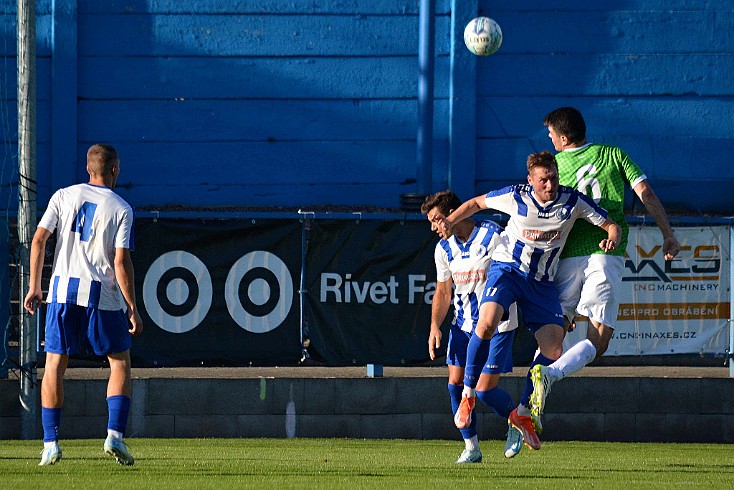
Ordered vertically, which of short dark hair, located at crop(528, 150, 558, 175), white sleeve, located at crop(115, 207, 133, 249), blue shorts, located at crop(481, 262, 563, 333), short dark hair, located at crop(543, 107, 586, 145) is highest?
short dark hair, located at crop(543, 107, 586, 145)

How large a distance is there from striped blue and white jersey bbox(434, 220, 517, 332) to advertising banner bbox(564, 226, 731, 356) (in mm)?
3016

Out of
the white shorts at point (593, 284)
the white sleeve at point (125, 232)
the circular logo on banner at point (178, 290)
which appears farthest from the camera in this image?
the circular logo on banner at point (178, 290)

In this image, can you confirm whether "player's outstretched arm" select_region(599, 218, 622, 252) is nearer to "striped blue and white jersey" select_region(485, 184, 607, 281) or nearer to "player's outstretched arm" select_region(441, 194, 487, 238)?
"striped blue and white jersey" select_region(485, 184, 607, 281)

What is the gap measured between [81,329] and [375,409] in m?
4.02

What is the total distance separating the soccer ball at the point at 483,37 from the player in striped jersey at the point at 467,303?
16.2 feet

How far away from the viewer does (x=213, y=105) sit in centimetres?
1555

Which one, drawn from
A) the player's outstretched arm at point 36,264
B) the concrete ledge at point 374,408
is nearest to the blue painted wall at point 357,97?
the concrete ledge at point 374,408

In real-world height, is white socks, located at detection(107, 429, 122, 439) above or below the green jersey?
below

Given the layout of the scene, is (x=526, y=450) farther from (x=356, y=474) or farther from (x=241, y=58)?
(x=241, y=58)

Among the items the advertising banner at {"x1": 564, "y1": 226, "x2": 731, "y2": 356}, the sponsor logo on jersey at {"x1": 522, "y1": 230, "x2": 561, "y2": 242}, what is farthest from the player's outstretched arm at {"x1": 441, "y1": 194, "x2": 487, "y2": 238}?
the advertising banner at {"x1": 564, "y1": 226, "x2": 731, "y2": 356}

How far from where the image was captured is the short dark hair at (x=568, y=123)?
840cm

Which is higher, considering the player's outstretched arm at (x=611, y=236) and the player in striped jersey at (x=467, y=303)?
the player's outstretched arm at (x=611, y=236)

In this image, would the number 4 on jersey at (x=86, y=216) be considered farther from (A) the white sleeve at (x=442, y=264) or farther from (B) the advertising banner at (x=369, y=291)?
(B) the advertising banner at (x=369, y=291)

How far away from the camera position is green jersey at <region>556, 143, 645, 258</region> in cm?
831
